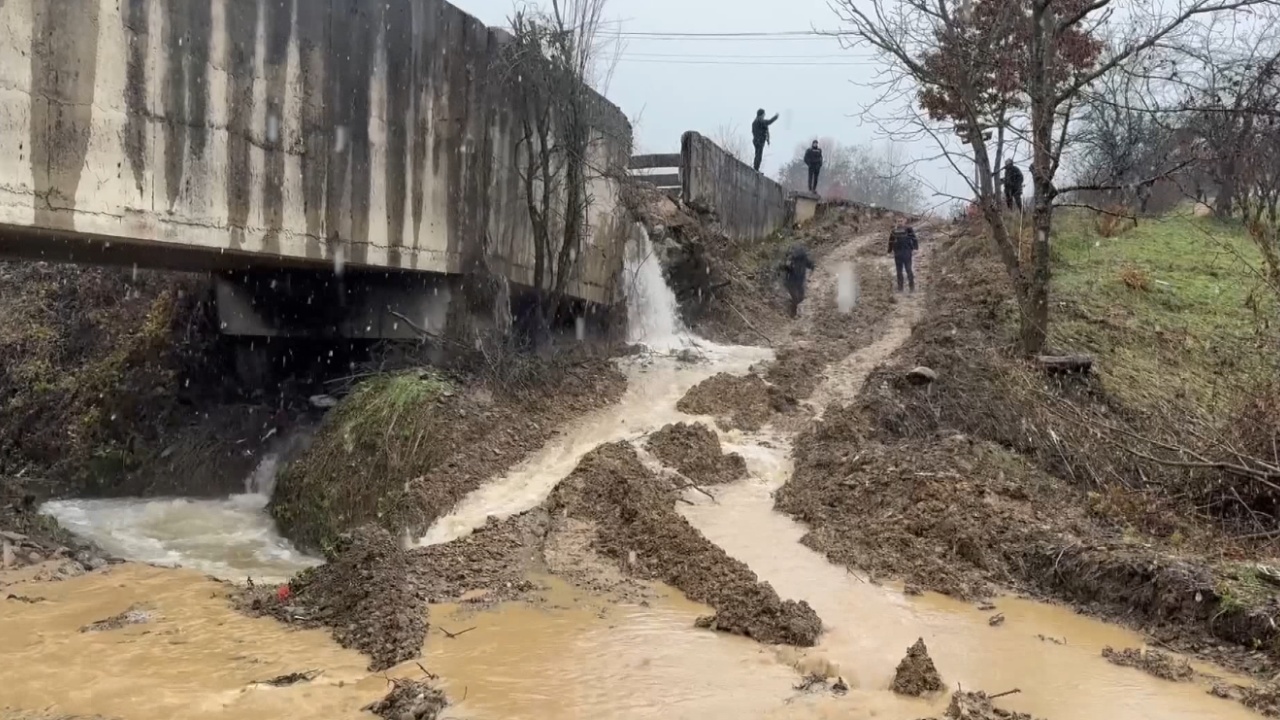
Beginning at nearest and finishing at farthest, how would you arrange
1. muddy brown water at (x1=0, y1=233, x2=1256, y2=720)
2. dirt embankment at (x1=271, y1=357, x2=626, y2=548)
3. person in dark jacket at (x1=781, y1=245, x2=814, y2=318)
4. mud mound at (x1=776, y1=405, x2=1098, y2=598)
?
1. muddy brown water at (x1=0, y1=233, x2=1256, y2=720)
2. mud mound at (x1=776, y1=405, x2=1098, y2=598)
3. dirt embankment at (x1=271, y1=357, x2=626, y2=548)
4. person in dark jacket at (x1=781, y1=245, x2=814, y2=318)

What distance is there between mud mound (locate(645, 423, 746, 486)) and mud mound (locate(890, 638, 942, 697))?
4525 millimetres

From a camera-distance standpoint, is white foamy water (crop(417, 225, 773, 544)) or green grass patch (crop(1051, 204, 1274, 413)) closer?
white foamy water (crop(417, 225, 773, 544))

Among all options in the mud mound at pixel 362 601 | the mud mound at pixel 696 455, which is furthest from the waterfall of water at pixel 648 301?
the mud mound at pixel 362 601

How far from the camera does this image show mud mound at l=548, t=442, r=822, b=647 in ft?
18.4

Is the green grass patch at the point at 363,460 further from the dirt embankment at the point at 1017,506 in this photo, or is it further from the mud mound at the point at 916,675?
the mud mound at the point at 916,675

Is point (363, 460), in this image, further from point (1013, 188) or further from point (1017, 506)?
point (1013, 188)

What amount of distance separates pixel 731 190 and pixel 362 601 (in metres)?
17.2

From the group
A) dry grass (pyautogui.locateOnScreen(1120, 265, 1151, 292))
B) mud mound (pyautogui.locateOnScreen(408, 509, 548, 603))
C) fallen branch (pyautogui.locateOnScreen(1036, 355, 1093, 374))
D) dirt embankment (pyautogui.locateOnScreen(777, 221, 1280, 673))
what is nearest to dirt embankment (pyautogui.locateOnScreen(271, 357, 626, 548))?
mud mound (pyautogui.locateOnScreen(408, 509, 548, 603))

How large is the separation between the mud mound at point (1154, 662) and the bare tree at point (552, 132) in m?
→ 8.20

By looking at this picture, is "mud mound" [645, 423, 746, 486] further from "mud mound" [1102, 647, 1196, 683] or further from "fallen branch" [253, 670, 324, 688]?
"fallen branch" [253, 670, 324, 688]

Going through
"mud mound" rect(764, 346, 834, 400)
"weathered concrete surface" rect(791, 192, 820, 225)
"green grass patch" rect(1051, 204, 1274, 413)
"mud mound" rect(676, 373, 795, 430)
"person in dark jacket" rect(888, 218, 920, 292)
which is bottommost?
"mud mound" rect(676, 373, 795, 430)

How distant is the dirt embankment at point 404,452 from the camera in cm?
856

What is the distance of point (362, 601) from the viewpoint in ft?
19.5

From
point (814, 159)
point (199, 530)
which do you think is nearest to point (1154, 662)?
point (199, 530)
